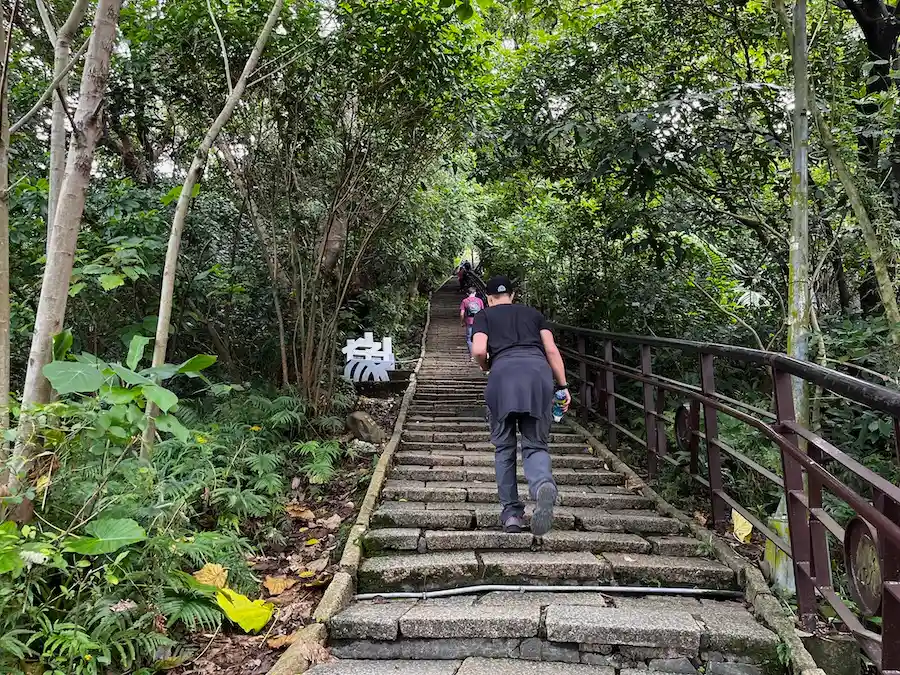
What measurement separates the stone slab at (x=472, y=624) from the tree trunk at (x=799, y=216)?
1890mm

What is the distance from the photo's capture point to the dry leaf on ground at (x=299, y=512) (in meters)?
4.23

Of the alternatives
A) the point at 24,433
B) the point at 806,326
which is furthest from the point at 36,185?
the point at 806,326

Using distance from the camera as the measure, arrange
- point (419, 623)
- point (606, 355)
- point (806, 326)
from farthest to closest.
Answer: point (606, 355) < point (806, 326) < point (419, 623)

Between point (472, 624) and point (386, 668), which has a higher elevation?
point (472, 624)

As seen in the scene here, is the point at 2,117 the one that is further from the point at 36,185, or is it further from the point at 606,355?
the point at 606,355

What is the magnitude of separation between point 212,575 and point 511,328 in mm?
2216

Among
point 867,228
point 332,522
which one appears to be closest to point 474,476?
point 332,522

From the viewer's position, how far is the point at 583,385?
6.47 metres

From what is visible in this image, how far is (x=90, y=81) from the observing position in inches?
104

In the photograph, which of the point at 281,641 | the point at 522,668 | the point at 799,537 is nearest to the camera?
the point at 522,668

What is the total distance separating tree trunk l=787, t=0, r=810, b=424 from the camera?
2967 millimetres

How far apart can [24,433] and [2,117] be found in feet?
4.60

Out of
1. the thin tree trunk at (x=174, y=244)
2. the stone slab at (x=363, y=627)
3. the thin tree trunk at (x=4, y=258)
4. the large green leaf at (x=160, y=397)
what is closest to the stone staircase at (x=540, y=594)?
the stone slab at (x=363, y=627)

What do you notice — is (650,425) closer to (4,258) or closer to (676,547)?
(676,547)
